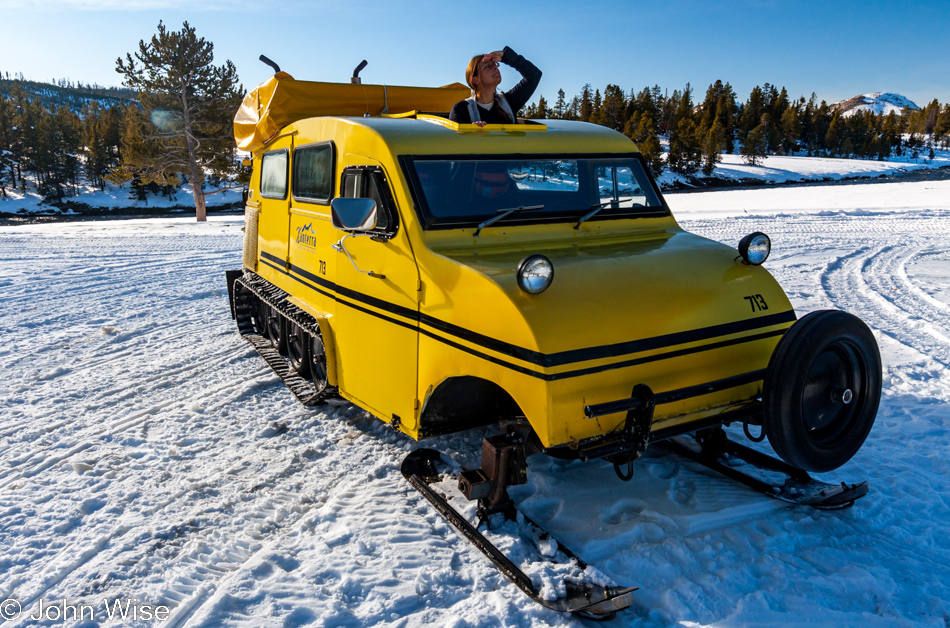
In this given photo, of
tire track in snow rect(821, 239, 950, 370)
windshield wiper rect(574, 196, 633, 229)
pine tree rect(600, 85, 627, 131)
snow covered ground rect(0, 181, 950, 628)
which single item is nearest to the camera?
snow covered ground rect(0, 181, 950, 628)

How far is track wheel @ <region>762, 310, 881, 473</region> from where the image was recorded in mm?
3422

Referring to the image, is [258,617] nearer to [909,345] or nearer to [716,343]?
[716,343]

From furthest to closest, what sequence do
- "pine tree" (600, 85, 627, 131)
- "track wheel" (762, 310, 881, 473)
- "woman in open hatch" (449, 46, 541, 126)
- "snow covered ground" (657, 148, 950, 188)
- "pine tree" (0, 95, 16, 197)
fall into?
1. "pine tree" (600, 85, 627, 131)
2. "snow covered ground" (657, 148, 950, 188)
3. "pine tree" (0, 95, 16, 197)
4. "woman in open hatch" (449, 46, 541, 126)
5. "track wheel" (762, 310, 881, 473)

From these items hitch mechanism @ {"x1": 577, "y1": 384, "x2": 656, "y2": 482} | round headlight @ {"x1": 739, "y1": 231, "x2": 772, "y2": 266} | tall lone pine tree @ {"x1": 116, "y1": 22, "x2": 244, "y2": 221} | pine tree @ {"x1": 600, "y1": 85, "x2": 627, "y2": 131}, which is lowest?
hitch mechanism @ {"x1": 577, "y1": 384, "x2": 656, "y2": 482}

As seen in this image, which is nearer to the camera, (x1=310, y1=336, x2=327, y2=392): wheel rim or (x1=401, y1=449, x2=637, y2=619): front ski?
(x1=401, y1=449, x2=637, y2=619): front ski

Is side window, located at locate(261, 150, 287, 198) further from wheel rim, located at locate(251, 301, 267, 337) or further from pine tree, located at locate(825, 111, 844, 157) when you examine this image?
pine tree, located at locate(825, 111, 844, 157)

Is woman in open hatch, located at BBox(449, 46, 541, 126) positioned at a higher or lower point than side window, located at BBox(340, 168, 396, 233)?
higher

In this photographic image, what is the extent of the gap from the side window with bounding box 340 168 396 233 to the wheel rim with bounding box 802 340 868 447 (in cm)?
279

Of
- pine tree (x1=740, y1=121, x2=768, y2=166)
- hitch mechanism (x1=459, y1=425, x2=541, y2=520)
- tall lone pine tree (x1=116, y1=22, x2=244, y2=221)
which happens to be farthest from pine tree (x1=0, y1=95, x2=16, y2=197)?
pine tree (x1=740, y1=121, x2=768, y2=166)

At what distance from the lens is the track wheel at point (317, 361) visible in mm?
5527

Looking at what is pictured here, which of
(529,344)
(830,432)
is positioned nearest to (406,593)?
(529,344)

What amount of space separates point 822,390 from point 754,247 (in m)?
0.97

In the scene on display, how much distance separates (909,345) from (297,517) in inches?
273

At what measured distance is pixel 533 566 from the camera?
333cm
